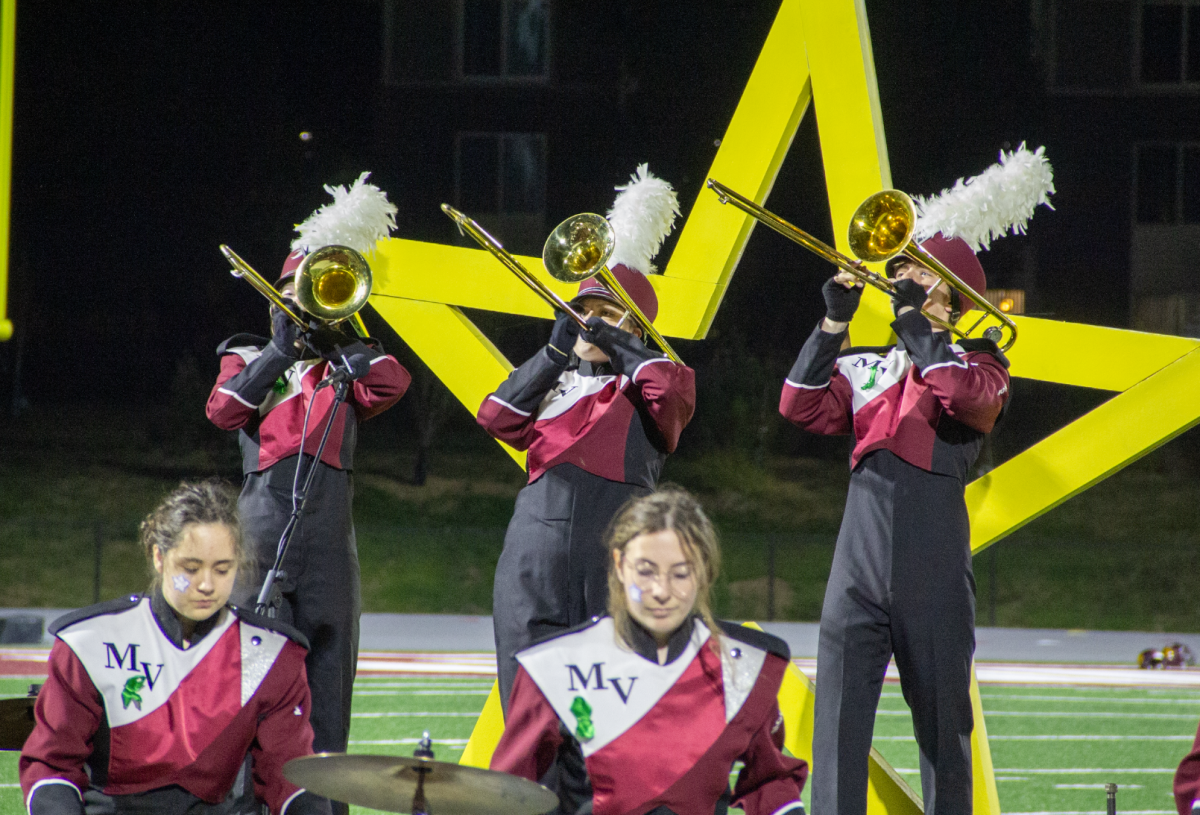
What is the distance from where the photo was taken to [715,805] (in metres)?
2.48

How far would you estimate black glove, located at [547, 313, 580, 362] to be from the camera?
370 cm

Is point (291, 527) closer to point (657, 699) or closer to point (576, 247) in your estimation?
point (576, 247)

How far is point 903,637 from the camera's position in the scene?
132 inches

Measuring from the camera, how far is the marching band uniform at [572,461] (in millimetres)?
3605

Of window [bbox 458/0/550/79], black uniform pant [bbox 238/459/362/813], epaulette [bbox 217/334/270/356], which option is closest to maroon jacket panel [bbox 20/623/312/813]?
black uniform pant [bbox 238/459/362/813]

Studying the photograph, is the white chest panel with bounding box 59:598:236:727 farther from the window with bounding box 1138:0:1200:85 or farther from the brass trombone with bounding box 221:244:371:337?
the window with bounding box 1138:0:1200:85

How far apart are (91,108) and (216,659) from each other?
52.8 feet

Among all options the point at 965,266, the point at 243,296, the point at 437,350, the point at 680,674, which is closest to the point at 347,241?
the point at 437,350

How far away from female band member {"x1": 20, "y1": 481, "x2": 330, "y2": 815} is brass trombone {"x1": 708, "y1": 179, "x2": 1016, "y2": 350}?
5.64 feet

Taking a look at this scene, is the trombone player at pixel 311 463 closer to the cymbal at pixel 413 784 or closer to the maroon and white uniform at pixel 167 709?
the maroon and white uniform at pixel 167 709

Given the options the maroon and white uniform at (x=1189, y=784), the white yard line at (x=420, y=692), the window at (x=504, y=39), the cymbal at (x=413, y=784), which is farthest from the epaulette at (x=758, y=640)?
the window at (x=504, y=39)

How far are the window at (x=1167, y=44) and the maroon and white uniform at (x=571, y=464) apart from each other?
13297 mm

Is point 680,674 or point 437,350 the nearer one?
point 680,674

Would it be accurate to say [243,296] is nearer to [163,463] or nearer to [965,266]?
[163,463]
